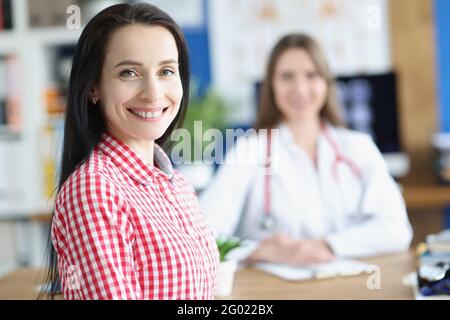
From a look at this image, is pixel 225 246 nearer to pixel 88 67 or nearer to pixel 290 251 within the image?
pixel 290 251

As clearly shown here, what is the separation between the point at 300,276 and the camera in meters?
1.19

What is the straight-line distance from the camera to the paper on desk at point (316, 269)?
1.18 metres

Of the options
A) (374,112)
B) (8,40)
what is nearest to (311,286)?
(374,112)

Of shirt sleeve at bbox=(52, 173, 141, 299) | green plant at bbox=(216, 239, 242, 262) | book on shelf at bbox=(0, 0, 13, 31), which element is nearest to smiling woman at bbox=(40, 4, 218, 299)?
shirt sleeve at bbox=(52, 173, 141, 299)

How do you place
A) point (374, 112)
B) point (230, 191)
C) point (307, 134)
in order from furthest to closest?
1. point (374, 112)
2. point (307, 134)
3. point (230, 191)

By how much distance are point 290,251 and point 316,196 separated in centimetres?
25

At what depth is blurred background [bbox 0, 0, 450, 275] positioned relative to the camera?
97.3 inches

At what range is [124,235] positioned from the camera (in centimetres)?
66

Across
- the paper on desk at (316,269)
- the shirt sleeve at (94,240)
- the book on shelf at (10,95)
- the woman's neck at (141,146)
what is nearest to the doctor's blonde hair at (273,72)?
the paper on desk at (316,269)

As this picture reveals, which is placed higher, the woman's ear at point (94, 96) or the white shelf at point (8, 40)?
the white shelf at point (8, 40)

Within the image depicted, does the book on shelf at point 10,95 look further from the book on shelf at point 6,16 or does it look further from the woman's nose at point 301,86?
the woman's nose at point 301,86

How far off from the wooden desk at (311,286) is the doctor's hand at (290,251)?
0.05 meters

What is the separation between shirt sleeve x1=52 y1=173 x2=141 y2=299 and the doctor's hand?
0.66m

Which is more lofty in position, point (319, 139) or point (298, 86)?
point (298, 86)
